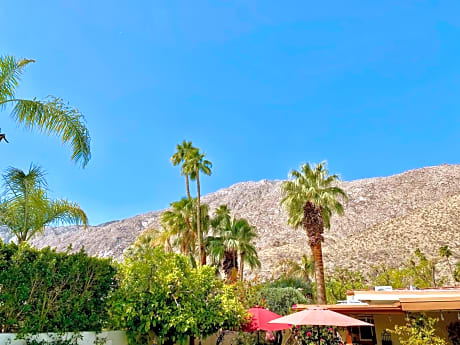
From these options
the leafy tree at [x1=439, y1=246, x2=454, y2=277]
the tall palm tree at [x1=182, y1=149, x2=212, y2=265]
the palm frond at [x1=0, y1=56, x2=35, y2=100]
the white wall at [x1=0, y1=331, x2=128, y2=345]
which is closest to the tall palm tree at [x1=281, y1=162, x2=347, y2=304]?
the tall palm tree at [x1=182, y1=149, x2=212, y2=265]

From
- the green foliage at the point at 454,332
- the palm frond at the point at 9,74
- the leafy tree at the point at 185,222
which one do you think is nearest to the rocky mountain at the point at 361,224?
the leafy tree at the point at 185,222

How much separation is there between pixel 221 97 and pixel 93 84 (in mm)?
11239

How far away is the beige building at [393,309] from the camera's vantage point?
8.97m

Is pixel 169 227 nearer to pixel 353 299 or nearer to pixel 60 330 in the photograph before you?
pixel 353 299

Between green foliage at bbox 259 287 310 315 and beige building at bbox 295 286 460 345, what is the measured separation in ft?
11.6

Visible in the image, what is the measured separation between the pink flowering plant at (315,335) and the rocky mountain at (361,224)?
2313 centimetres

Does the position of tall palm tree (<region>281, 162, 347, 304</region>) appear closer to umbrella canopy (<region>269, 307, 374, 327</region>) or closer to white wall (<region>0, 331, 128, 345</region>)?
umbrella canopy (<region>269, 307, 374, 327</region>)

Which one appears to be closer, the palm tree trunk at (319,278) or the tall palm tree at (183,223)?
the palm tree trunk at (319,278)

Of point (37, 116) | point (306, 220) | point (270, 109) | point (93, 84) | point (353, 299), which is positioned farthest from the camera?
point (270, 109)

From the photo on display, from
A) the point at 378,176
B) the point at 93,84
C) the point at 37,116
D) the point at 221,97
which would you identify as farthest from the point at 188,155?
the point at 378,176

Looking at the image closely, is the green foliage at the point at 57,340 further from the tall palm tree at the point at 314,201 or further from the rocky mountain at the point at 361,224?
the rocky mountain at the point at 361,224

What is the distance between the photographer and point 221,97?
1068 inches

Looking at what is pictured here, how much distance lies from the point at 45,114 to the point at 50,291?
12.5 feet

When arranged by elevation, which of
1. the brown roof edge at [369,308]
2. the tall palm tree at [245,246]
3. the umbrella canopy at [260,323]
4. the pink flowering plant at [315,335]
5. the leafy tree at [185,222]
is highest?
the leafy tree at [185,222]
